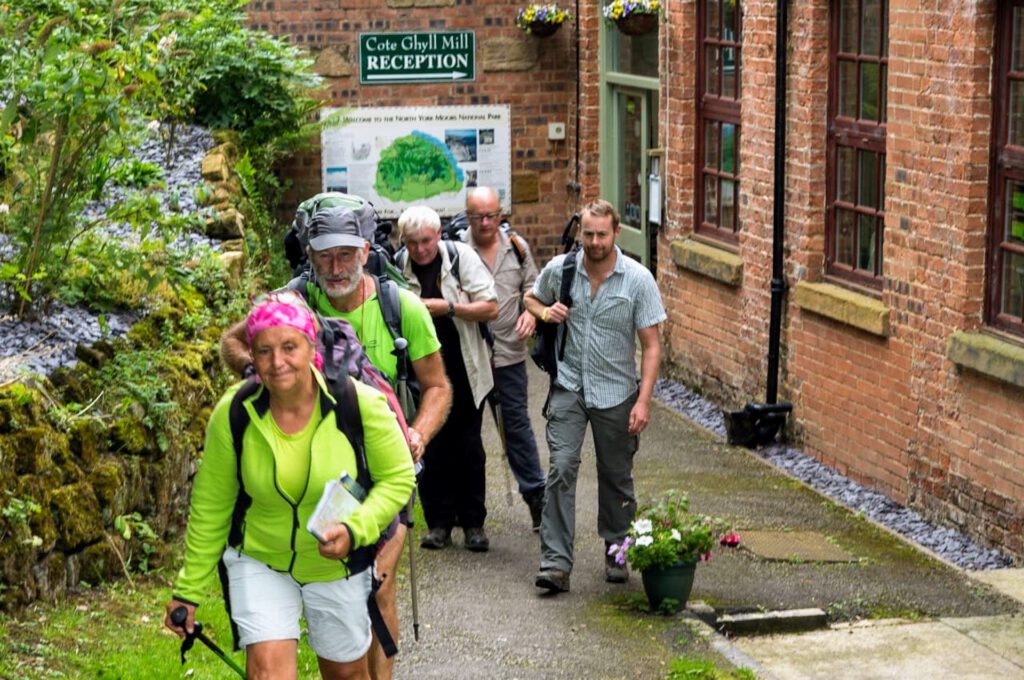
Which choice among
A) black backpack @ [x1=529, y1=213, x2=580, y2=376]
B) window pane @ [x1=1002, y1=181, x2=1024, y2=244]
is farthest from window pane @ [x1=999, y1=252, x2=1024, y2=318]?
black backpack @ [x1=529, y1=213, x2=580, y2=376]

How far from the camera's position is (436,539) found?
9375 millimetres

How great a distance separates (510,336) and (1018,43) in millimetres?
3165

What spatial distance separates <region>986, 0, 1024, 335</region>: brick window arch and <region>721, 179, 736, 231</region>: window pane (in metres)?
4.05

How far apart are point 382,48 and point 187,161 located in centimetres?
465

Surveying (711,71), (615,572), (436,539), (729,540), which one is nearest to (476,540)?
(436,539)

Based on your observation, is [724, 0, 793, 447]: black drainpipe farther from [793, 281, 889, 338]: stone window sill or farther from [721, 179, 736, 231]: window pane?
[721, 179, 736, 231]: window pane

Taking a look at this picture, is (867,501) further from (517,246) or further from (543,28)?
(543,28)

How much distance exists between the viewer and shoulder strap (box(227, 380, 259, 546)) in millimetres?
5344

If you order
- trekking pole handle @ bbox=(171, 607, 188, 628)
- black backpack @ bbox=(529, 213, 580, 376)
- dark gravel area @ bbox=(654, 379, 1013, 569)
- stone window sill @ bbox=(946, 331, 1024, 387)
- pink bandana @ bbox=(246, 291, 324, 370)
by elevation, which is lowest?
dark gravel area @ bbox=(654, 379, 1013, 569)

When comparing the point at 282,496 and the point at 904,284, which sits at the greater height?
the point at 282,496

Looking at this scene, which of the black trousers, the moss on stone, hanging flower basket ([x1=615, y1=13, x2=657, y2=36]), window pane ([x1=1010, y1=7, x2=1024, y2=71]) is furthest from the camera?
hanging flower basket ([x1=615, y1=13, x2=657, y2=36])

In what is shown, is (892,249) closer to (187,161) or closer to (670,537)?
(670,537)

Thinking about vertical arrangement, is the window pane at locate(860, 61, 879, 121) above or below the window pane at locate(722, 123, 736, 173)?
above

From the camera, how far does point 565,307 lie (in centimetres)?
866
